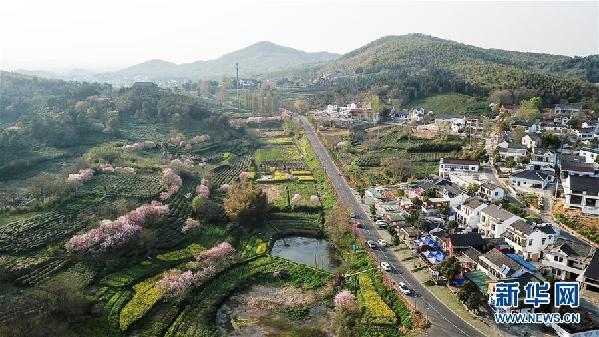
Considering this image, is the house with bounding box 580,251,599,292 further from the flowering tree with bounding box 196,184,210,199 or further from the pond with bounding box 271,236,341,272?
the flowering tree with bounding box 196,184,210,199

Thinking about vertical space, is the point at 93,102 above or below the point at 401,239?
above

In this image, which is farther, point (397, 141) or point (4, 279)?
point (397, 141)

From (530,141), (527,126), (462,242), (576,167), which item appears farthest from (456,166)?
(462,242)

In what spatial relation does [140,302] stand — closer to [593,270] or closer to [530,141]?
[593,270]

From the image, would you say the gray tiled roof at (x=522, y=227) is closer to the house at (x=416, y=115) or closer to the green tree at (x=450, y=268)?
the green tree at (x=450, y=268)

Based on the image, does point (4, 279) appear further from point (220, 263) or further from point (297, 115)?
point (297, 115)

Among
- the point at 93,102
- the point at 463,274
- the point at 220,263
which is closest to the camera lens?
the point at 463,274

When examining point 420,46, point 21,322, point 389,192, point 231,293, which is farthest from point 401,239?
point 420,46
